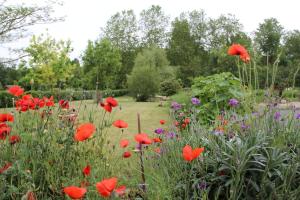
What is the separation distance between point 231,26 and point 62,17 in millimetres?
28811

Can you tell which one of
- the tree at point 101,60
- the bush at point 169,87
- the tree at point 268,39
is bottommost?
the bush at point 169,87

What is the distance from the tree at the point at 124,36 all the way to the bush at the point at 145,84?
44.2 feet

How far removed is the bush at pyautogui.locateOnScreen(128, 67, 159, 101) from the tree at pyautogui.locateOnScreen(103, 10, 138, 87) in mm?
13485

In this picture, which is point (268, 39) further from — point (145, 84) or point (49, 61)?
point (49, 61)

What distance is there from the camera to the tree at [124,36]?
37625mm

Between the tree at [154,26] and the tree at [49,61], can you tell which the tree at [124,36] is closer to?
the tree at [154,26]

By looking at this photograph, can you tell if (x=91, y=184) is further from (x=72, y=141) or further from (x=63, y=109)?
(x=63, y=109)

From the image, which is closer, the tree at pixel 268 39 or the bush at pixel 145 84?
the bush at pixel 145 84

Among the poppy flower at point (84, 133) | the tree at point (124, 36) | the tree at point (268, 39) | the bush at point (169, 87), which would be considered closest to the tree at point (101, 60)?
the bush at point (169, 87)

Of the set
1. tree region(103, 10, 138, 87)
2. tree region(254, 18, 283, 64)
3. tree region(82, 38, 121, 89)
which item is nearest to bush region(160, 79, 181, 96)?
tree region(82, 38, 121, 89)

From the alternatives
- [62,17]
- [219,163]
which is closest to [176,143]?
[219,163]

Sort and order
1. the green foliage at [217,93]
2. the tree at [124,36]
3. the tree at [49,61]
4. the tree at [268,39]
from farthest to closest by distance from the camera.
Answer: the tree at [124,36] → the tree at [268,39] → the tree at [49,61] → the green foliage at [217,93]

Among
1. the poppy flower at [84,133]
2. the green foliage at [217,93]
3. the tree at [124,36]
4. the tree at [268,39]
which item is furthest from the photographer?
the tree at [124,36]

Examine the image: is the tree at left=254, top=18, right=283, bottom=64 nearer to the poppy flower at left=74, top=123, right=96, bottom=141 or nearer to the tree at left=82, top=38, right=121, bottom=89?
the tree at left=82, top=38, right=121, bottom=89
